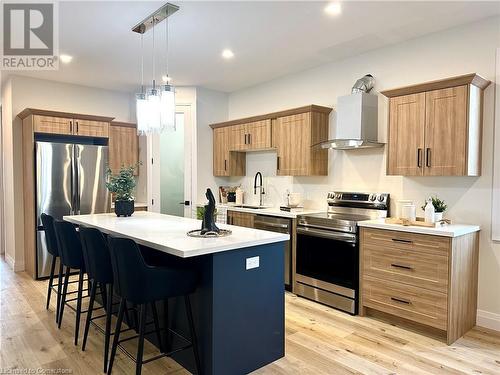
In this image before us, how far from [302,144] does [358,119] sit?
2.70ft

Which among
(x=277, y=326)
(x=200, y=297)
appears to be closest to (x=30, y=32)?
(x=200, y=297)

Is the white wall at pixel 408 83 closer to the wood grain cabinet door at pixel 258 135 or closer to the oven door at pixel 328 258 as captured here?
the wood grain cabinet door at pixel 258 135

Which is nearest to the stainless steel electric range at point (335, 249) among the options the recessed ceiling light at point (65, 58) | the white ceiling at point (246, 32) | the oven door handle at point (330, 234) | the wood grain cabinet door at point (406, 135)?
the oven door handle at point (330, 234)

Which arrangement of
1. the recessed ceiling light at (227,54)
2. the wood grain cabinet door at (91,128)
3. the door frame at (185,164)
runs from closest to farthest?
the recessed ceiling light at (227,54) < the wood grain cabinet door at (91,128) < the door frame at (185,164)

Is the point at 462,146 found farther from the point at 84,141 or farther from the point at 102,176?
the point at 84,141

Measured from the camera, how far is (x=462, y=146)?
3.21 metres

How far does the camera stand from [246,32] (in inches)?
144

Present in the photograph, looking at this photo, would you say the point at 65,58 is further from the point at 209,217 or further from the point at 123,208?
the point at 209,217

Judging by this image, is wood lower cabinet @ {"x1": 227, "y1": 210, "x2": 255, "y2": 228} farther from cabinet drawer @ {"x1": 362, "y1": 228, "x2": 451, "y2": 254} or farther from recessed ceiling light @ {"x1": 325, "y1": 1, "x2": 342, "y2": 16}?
recessed ceiling light @ {"x1": 325, "y1": 1, "x2": 342, "y2": 16}

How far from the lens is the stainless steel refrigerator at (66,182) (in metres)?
4.85

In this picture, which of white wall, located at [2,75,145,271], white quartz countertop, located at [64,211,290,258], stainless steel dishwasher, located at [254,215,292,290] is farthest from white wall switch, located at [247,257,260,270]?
white wall, located at [2,75,145,271]

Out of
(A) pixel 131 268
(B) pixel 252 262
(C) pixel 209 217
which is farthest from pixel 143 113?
(B) pixel 252 262

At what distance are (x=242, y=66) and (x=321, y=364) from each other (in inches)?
143

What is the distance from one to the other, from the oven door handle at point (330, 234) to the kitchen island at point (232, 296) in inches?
47.8
